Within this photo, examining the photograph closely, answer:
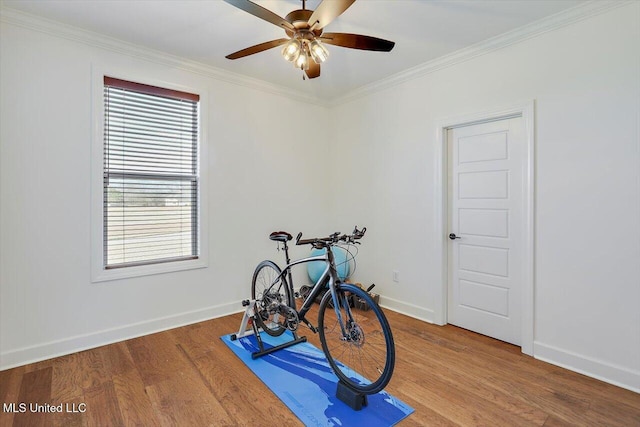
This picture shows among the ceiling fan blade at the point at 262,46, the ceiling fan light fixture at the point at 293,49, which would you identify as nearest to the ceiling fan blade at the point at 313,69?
the ceiling fan light fixture at the point at 293,49

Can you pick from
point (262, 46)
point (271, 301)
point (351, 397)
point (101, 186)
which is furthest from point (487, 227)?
point (101, 186)

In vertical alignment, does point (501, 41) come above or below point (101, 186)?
above

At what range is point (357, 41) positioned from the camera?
198 centimetres

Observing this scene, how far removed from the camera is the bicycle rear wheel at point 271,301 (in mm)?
2533

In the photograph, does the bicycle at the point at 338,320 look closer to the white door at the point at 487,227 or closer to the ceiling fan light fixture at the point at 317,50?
the white door at the point at 487,227

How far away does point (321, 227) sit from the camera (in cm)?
432

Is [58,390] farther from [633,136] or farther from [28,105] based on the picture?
[633,136]

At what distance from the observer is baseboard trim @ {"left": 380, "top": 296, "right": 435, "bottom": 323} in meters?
3.27

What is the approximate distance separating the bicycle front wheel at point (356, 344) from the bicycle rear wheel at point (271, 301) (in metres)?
0.40

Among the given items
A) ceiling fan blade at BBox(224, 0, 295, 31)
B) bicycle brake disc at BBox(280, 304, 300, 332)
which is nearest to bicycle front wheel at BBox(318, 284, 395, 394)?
bicycle brake disc at BBox(280, 304, 300, 332)

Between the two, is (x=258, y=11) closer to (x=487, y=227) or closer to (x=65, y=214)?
(x=65, y=214)

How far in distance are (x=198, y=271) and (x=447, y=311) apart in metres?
2.58

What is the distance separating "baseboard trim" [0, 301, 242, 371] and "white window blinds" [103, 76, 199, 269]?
57 centimetres

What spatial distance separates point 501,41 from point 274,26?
1.89m
